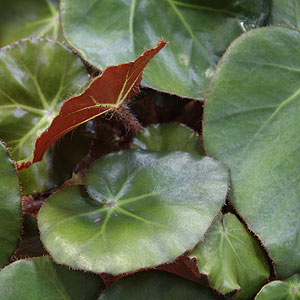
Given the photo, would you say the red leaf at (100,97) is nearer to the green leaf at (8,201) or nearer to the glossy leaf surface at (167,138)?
the green leaf at (8,201)

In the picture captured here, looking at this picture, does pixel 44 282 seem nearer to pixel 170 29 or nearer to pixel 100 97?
pixel 100 97

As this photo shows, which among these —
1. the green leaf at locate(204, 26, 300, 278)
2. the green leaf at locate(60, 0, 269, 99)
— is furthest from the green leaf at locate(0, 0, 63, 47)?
the green leaf at locate(204, 26, 300, 278)

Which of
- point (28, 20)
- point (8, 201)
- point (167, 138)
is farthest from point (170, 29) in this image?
point (8, 201)

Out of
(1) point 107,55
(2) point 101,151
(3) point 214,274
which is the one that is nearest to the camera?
(3) point 214,274

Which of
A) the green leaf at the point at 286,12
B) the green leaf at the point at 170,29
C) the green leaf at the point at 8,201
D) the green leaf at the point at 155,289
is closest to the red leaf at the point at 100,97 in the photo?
the green leaf at the point at 8,201

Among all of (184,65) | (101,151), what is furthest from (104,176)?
(184,65)

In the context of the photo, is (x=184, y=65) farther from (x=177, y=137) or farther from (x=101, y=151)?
(x=101, y=151)
